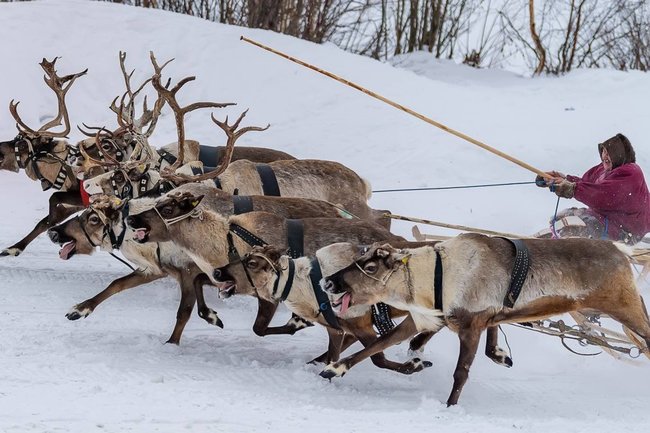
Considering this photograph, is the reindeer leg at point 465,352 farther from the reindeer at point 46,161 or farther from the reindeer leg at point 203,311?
the reindeer at point 46,161

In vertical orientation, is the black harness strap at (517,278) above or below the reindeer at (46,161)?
above

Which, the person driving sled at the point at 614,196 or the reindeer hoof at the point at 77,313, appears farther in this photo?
the person driving sled at the point at 614,196

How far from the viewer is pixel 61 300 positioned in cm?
870

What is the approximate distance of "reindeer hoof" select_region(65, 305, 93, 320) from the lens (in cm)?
793

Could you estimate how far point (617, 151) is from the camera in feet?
28.3

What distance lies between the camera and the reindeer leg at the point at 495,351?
7332mm

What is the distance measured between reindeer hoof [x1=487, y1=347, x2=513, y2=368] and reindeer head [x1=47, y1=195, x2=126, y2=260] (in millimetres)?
3198

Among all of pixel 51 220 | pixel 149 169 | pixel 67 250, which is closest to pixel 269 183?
pixel 149 169

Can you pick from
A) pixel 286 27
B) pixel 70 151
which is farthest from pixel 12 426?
pixel 286 27

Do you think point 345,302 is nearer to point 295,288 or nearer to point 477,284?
point 295,288

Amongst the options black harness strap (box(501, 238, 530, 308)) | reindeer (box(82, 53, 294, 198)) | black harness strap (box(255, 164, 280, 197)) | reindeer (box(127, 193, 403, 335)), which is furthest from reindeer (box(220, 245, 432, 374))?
black harness strap (box(255, 164, 280, 197))

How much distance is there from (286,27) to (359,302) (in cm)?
1459

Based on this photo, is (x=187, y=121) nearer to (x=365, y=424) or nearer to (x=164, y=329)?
(x=164, y=329)

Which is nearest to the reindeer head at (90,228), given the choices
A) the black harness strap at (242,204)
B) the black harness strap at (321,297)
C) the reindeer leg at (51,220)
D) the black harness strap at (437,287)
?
the black harness strap at (242,204)
